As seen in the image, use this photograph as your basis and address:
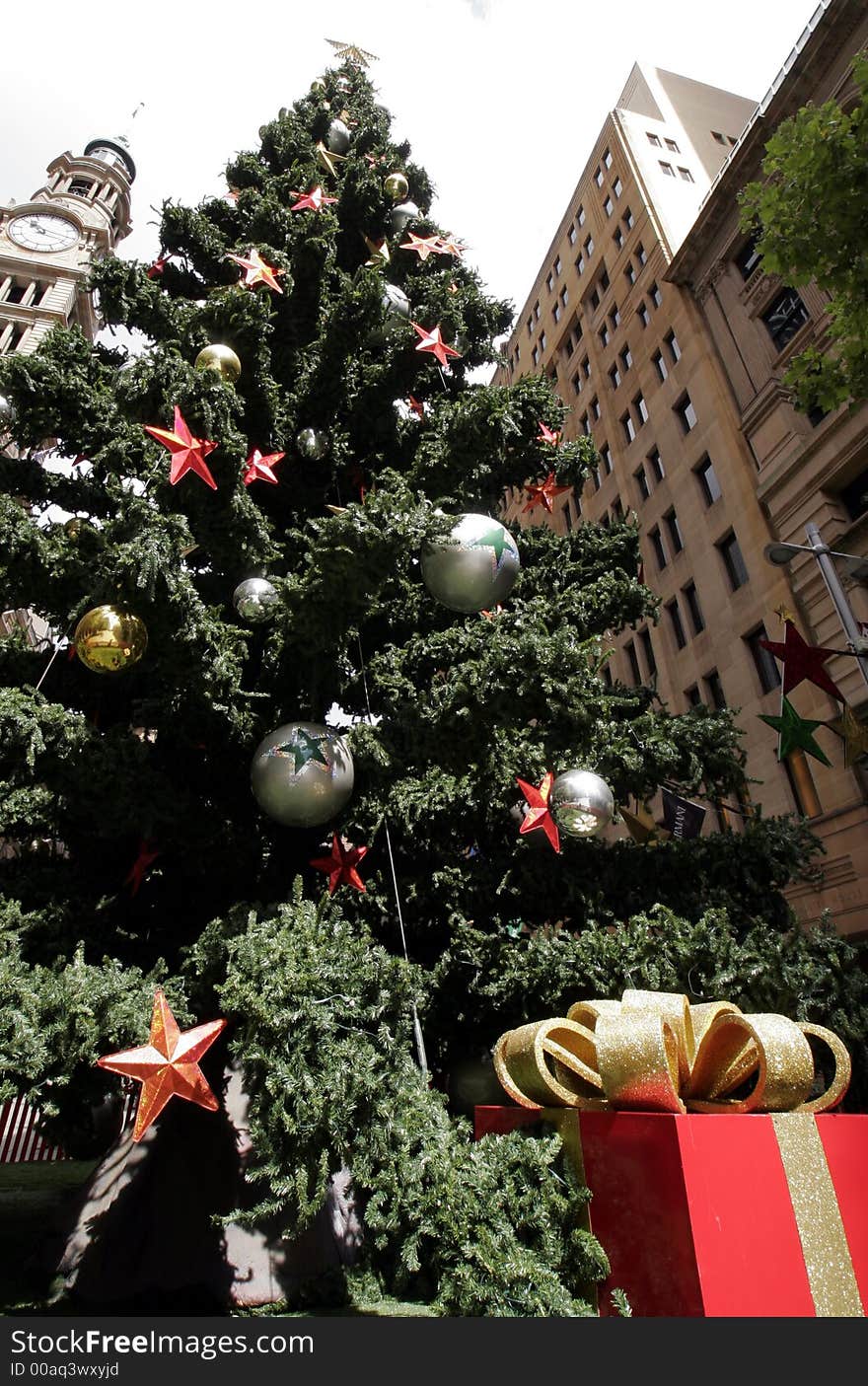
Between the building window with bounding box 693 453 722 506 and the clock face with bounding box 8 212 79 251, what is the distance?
3364 centimetres

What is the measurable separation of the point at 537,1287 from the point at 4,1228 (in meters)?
6.44

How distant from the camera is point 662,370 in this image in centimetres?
2323

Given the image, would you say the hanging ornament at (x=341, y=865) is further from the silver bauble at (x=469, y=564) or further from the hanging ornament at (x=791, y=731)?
the hanging ornament at (x=791, y=731)

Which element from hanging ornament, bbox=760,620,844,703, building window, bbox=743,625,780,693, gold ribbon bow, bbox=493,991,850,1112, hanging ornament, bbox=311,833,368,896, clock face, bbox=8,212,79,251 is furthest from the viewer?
clock face, bbox=8,212,79,251

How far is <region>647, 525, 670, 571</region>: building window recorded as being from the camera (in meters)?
21.6

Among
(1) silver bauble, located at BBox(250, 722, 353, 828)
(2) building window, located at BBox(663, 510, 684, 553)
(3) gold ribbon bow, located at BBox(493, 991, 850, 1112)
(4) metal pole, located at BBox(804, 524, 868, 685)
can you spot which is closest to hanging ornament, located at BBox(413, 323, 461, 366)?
(1) silver bauble, located at BBox(250, 722, 353, 828)

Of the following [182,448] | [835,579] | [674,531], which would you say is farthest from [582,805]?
[674,531]

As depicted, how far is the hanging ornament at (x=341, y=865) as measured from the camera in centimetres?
589

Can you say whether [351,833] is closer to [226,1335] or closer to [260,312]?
[226,1335]

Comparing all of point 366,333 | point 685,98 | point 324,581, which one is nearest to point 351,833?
point 324,581

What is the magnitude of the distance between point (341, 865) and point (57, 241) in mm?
42355

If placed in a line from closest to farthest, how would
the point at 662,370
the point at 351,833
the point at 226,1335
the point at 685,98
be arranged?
the point at 226,1335, the point at 351,833, the point at 662,370, the point at 685,98

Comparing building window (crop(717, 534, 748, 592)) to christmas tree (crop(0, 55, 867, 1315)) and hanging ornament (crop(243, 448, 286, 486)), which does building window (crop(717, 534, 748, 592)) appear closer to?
christmas tree (crop(0, 55, 867, 1315))

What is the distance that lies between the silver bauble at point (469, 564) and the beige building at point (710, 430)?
4118 millimetres
